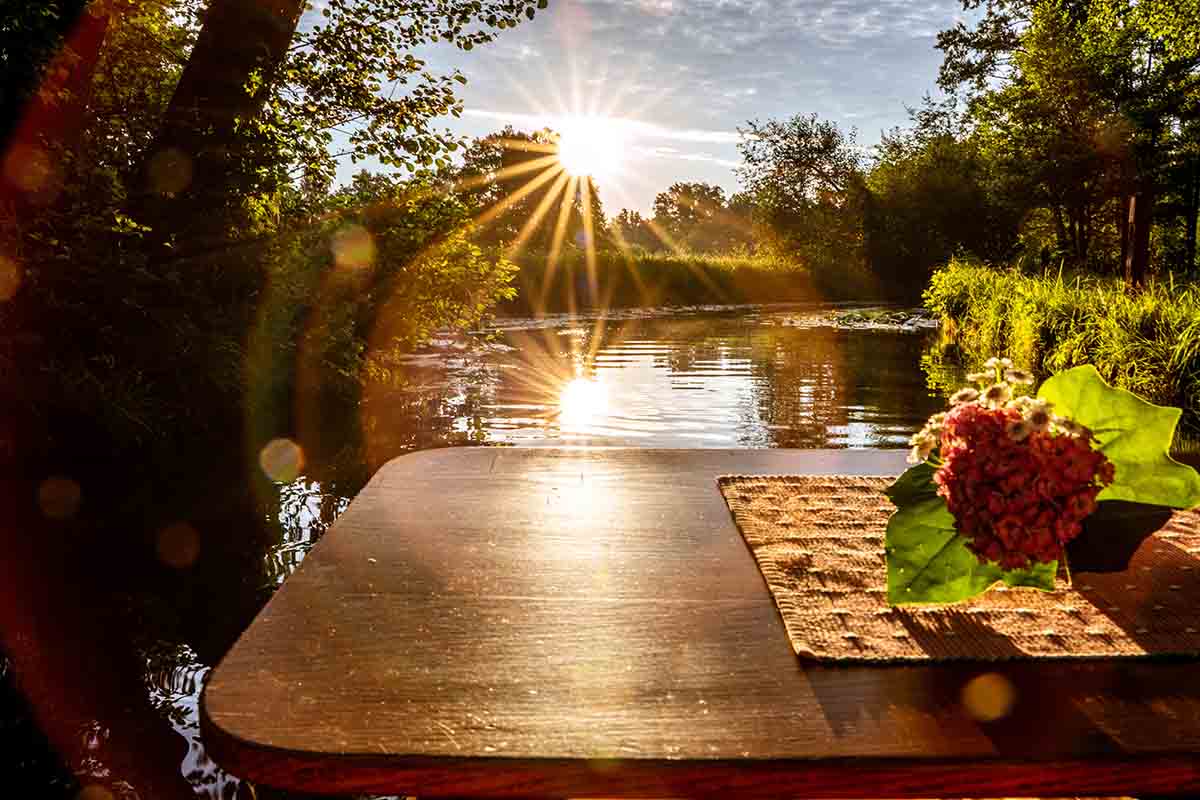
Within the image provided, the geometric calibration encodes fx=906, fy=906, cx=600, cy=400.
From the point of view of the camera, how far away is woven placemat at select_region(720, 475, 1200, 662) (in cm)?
131

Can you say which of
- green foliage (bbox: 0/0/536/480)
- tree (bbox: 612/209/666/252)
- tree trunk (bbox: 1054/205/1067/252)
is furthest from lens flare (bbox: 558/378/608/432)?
tree (bbox: 612/209/666/252)

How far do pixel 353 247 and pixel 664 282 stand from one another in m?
20.1

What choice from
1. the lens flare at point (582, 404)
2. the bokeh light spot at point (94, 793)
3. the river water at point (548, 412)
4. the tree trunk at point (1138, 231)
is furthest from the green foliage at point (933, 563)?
the tree trunk at point (1138, 231)

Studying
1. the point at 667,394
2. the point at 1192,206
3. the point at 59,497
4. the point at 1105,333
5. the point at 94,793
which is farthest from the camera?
the point at 1192,206

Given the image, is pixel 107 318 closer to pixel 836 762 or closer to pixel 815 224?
pixel 836 762

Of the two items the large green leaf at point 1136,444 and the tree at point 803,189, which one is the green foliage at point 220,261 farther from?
the tree at point 803,189

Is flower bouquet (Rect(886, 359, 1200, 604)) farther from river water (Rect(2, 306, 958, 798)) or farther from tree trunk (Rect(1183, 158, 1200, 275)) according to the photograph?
tree trunk (Rect(1183, 158, 1200, 275))

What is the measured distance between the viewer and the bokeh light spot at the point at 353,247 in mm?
8062

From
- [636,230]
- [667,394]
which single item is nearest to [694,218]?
[636,230]

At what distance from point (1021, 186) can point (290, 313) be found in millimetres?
16782

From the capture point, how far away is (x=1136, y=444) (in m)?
1.42

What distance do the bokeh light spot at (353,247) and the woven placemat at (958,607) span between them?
22.4 feet

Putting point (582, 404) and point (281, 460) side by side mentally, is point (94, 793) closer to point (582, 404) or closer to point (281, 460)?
point (281, 460)

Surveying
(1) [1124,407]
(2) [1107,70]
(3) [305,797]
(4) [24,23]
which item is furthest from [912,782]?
(2) [1107,70]
